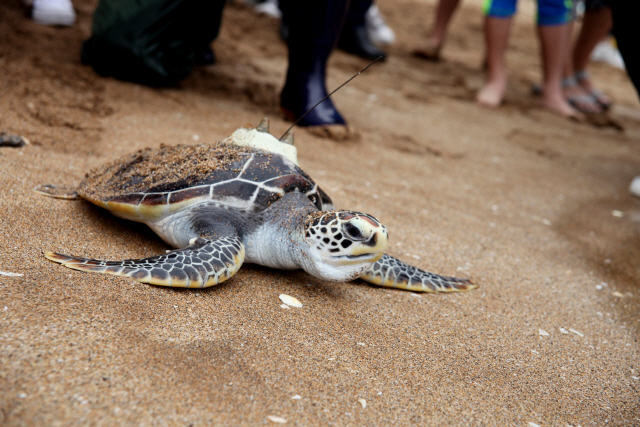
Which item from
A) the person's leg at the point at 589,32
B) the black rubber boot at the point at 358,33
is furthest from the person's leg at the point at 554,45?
the black rubber boot at the point at 358,33

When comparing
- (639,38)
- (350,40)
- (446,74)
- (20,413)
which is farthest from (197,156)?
(446,74)

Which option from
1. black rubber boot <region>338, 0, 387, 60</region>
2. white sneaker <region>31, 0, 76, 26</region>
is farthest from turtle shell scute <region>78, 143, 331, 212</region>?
black rubber boot <region>338, 0, 387, 60</region>

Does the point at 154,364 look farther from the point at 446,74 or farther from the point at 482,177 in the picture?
the point at 446,74

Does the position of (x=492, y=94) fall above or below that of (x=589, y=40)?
Answer: below

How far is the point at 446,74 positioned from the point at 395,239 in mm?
4223

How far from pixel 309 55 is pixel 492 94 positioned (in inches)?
103

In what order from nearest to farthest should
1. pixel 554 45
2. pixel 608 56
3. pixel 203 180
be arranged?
1. pixel 203 180
2. pixel 554 45
3. pixel 608 56

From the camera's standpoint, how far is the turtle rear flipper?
1862 millimetres

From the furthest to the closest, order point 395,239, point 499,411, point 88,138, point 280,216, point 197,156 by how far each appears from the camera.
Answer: point 88,138 < point 395,239 < point 197,156 < point 280,216 < point 499,411

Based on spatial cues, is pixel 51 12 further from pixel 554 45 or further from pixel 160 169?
pixel 554 45

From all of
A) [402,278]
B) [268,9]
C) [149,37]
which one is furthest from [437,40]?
[402,278]

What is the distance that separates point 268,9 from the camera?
662 cm

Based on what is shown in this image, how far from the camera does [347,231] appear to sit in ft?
4.88

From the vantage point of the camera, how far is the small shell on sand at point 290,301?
158cm
